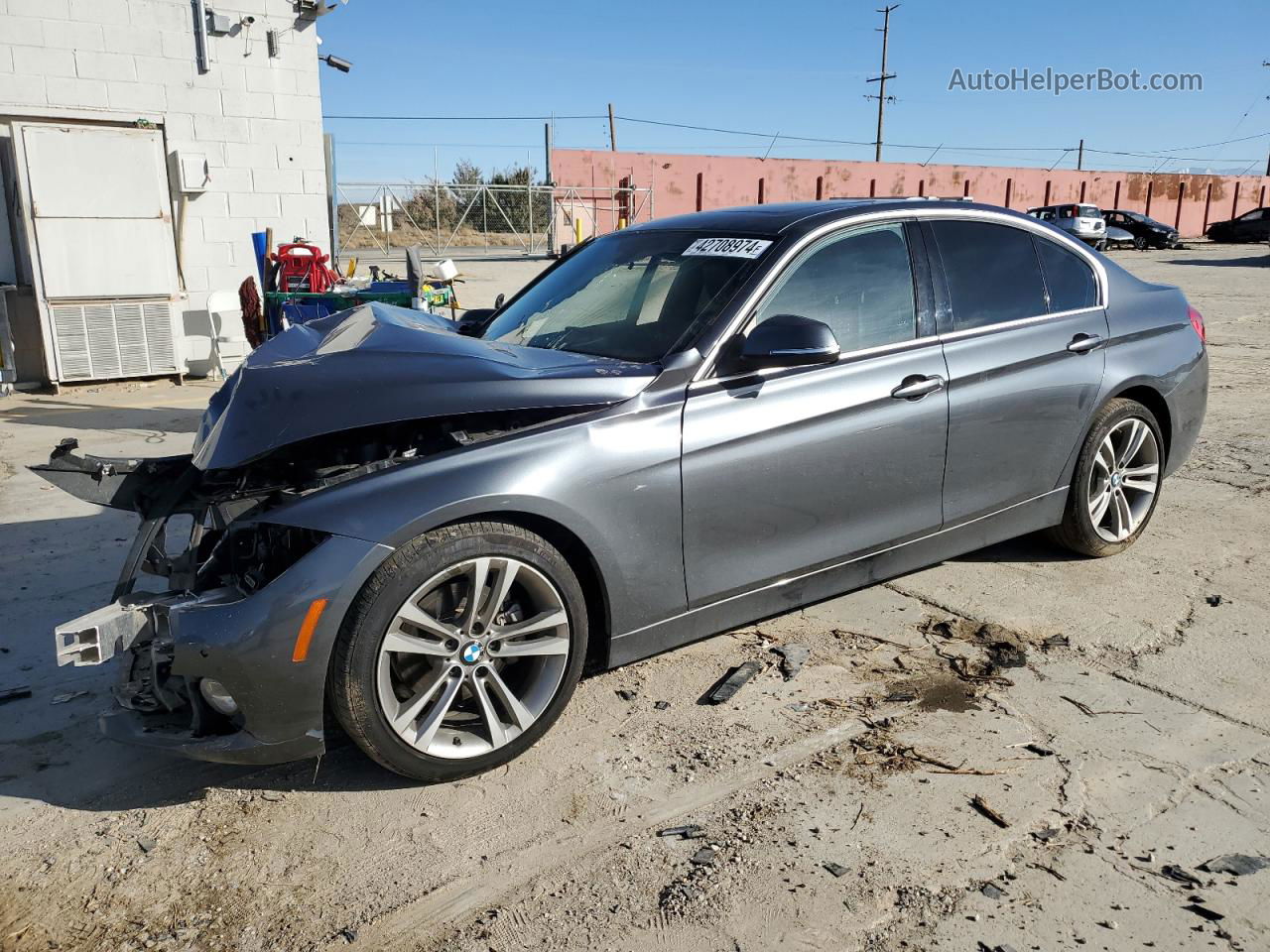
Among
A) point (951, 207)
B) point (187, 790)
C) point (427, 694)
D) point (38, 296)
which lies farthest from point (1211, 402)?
point (38, 296)

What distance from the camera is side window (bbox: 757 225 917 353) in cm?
371

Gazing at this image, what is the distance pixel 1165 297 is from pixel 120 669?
4.87 m

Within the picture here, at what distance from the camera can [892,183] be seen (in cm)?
4316

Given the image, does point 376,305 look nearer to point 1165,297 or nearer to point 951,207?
point 951,207

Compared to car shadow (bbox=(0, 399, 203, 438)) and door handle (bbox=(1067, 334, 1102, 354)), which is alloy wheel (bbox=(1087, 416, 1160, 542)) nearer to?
door handle (bbox=(1067, 334, 1102, 354))

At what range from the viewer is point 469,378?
313 centimetres

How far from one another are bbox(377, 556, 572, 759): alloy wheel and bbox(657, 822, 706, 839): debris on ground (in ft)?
1.89

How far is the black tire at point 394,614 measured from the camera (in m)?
2.81

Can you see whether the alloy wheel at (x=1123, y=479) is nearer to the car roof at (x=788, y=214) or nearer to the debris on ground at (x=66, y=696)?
the car roof at (x=788, y=214)

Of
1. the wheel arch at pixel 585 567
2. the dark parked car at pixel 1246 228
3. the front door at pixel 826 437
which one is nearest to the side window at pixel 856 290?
the front door at pixel 826 437

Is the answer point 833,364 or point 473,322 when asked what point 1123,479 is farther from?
point 473,322

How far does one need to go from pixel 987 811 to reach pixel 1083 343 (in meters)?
2.41

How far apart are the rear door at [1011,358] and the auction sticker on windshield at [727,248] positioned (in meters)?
0.84

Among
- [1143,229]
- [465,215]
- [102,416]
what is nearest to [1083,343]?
[102,416]
